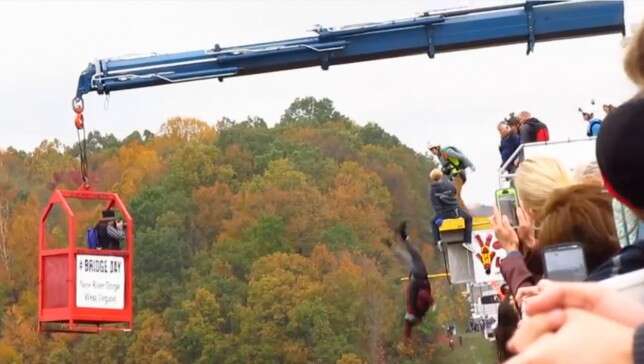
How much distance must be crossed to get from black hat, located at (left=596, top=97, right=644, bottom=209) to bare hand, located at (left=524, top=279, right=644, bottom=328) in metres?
0.23

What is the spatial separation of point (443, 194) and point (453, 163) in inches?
40.4

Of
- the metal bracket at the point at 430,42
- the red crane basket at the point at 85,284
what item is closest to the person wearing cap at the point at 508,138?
the metal bracket at the point at 430,42

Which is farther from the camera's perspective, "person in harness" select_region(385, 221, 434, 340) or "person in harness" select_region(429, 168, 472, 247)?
"person in harness" select_region(429, 168, 472, 247)

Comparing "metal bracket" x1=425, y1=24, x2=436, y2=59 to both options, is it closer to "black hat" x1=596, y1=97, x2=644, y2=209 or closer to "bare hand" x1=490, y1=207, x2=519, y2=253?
"bare hand" x1=490, y1=207, x2=519, y2=253

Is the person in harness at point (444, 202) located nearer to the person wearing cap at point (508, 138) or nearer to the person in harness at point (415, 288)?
the person wearing cap at point (508, 138)

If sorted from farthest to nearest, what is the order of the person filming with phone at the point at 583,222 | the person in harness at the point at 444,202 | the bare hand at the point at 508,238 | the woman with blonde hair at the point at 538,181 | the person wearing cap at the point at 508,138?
the person in harness at the point at 444,202 < the person wearing cap at the point at 508,138 < the bare hand at the point at 508,238 < the woman with blonde hair at the point at 538,181 < the person filming with phone at the point at 583,222

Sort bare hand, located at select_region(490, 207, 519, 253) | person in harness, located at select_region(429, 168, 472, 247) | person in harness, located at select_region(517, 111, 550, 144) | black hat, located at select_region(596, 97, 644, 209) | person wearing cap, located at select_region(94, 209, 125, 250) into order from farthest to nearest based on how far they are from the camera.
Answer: person wearing cap, located at select_region(94, 209, 125, 250) < person in harness, located at select_region(429, 168, 472, 247) < person in harness, located at select_region(517, 111, 550, 144) < bare hand, located at select_region(490, 207, 519, 253) < black hat, located at select_region(596, 97, 644, 209)

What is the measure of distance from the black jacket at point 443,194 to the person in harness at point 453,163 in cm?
31

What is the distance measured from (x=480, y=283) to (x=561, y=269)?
1798cm

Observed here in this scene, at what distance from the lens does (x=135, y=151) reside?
125 metres

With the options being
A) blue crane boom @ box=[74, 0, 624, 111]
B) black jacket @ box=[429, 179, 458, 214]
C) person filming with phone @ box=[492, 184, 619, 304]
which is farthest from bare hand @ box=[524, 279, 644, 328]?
blue crane boom @ box=[74, 0, 624, 111]

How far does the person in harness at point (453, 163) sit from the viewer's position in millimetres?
20141

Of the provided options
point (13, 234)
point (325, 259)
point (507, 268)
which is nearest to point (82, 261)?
point (507, 268)

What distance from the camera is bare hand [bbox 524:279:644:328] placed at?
2.01 meters
